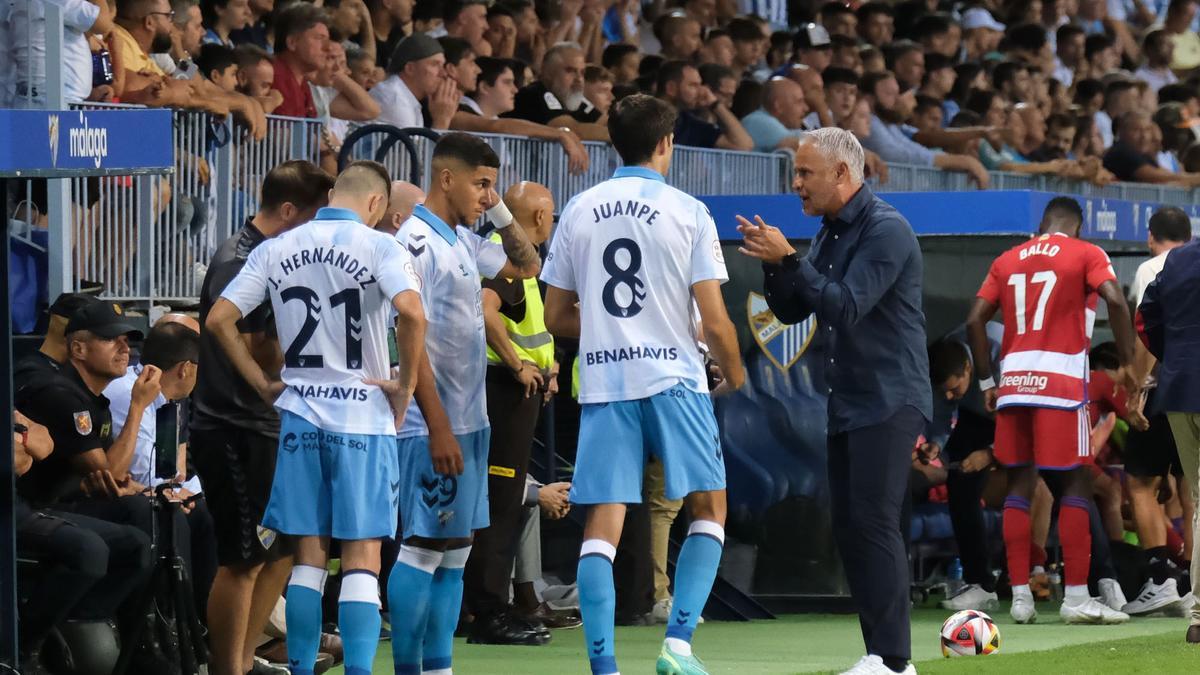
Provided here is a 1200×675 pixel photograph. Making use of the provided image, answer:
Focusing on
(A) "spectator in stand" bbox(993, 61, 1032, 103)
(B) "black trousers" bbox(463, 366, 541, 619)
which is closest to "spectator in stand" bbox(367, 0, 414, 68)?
(B) "black trousers" bbox(463, 366, 541, 619)

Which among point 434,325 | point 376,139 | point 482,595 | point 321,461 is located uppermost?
point 376,139

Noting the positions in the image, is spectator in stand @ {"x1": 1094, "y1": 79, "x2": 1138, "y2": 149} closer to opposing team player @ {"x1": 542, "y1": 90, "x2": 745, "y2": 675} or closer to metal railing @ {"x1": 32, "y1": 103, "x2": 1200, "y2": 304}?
metal railing @ {"x1": 32, "y1": 103, "x2": 1200, "y2": 304}

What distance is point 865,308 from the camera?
23.4 ft

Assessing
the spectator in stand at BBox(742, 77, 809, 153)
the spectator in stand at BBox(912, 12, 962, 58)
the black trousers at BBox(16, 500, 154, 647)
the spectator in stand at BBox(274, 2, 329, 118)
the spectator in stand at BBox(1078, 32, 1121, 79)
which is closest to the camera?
the black trousers at BBox(16, 500, 154, 647)

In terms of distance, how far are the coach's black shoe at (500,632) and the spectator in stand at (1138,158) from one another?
11956 mm

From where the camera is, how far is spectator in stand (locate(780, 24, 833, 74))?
18.3m

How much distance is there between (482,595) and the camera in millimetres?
9430

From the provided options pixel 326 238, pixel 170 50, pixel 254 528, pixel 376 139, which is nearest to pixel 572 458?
pixel 376 139

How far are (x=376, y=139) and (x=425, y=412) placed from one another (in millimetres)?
5072

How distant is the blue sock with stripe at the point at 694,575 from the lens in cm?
701

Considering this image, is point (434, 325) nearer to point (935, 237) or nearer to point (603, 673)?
point (603, 673)

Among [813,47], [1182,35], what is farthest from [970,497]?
[1182,35]

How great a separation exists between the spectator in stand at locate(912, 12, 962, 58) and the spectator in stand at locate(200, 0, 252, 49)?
10319 millimetres

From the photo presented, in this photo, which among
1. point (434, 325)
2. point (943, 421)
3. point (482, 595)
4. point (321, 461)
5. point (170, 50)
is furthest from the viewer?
point (943, 421)
